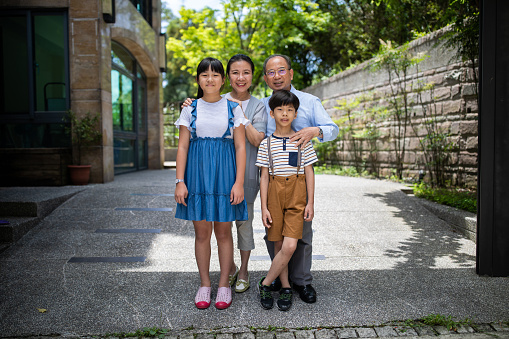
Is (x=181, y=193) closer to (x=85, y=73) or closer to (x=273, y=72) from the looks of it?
(x=273, y=72)

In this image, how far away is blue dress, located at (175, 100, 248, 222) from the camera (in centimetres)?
264

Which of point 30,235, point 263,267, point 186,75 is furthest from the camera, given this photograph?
point 186,75

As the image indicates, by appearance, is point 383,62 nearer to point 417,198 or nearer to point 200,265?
point 417,198

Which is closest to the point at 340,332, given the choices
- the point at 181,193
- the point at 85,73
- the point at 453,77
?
the point at 181,193

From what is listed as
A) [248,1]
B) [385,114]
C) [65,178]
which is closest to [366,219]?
[385,114]

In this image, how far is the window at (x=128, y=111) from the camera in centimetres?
938

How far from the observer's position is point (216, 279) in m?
3.25

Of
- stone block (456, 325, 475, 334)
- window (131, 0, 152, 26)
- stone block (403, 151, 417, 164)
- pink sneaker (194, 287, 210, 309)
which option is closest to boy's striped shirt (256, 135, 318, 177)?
pink sneaker (194, 287, 210, 309)

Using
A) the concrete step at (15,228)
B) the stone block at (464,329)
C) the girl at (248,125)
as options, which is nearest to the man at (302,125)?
the girl at (248,125)

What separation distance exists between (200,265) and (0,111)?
275 inches

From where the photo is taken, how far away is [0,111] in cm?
755

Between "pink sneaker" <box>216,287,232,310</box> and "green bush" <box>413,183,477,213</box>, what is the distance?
12.4ft

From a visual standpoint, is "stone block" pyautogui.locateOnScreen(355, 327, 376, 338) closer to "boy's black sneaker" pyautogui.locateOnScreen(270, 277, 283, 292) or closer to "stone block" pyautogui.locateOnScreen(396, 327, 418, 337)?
"stone block" pyautogui.locateOnScreen(396, 327, 418, 337)

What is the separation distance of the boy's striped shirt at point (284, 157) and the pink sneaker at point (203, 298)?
3.27 feet
